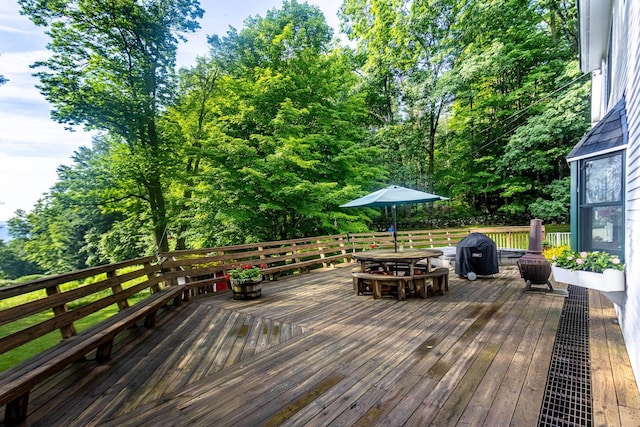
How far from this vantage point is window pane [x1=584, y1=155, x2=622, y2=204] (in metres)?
4.02

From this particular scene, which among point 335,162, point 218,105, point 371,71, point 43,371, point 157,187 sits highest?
point 371,71

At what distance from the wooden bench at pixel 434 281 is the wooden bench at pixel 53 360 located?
3906mm

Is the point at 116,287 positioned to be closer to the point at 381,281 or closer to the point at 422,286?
the point at 381,281

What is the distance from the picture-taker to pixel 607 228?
4.54 metres

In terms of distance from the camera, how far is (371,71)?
51.9ft

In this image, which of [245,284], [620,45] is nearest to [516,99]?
[620,45]

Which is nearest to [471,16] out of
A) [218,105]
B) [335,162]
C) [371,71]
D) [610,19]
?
[371,71]

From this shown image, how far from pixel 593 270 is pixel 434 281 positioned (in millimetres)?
2195

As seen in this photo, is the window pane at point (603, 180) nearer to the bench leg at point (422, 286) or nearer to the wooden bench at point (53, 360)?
the bench leg at point (422, 286)

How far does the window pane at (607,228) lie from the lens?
4160mm

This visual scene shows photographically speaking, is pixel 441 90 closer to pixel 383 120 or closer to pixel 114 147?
pixel 383 120

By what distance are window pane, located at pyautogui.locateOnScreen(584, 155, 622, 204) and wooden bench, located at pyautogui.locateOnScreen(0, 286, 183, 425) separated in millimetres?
6362

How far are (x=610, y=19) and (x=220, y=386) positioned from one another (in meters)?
7.26

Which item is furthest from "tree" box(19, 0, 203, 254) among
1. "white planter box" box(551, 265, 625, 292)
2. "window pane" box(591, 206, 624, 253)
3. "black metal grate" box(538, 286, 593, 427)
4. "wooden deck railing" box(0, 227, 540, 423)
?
"window pane" box(591, 206, 624, 253)
